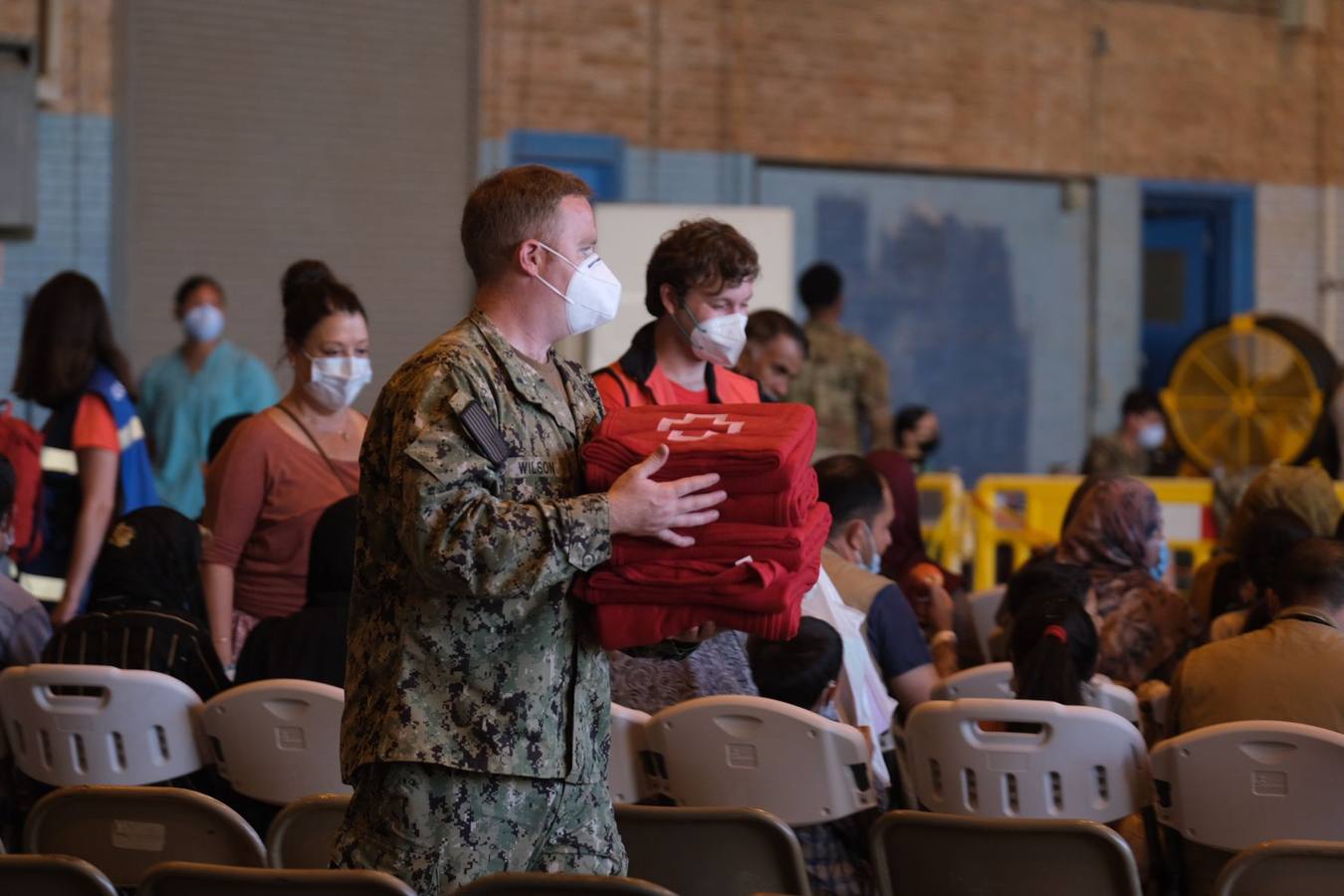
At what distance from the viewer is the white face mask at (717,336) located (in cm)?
349

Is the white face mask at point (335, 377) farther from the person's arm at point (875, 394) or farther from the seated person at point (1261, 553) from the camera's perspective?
the person's arm at point (875, 394)

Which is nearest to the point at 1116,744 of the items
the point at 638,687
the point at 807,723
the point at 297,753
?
the point at 807,723

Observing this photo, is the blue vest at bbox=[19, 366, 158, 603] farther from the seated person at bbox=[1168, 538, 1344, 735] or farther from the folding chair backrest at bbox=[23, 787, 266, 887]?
the seated person at bbox=[1168, 538, 1344, 735]

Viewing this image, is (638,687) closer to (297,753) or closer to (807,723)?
(807,723)

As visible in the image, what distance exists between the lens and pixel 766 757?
3.12 metres

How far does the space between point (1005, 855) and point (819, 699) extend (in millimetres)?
692

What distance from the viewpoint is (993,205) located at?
1056 cm

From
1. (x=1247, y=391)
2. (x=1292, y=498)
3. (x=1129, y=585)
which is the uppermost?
(x=1247, y=391)

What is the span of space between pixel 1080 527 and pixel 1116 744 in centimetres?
126

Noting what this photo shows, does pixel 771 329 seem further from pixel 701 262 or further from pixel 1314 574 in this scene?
pixel 1314 574

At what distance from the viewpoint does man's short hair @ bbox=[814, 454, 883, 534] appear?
382 centimetres

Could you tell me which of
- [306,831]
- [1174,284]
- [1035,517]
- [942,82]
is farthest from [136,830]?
[1174,284]

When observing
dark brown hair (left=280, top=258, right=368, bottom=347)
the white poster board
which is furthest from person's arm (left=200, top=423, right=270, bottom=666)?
the white poster board

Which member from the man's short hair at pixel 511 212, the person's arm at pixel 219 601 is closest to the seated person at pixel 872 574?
the person's arm at pixel 219 601
